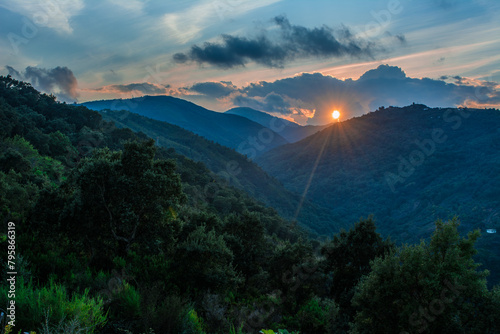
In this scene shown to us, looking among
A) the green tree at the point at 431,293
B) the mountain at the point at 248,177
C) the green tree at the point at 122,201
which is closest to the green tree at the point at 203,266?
the green tree at the point at 122,201

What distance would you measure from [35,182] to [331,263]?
85.6ft

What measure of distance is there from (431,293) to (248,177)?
387ft

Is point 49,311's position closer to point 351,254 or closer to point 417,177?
point 351,254

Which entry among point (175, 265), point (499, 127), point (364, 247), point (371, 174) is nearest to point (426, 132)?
point (499, 127)

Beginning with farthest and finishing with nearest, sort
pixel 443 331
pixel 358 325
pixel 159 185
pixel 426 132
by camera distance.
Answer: pixel 426 132
pixel 159 185
pixel 358 325
pixel 443 331

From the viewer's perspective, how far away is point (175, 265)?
14.1m

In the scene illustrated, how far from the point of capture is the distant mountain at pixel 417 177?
111m

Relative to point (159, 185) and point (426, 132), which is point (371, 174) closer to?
point (426, 132)

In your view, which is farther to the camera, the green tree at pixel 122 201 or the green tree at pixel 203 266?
the green tree at pixel 122 201

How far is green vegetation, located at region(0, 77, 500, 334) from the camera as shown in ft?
28.5

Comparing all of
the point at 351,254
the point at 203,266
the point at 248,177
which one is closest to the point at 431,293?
the point at 203,266

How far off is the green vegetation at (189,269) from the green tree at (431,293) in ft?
0.14

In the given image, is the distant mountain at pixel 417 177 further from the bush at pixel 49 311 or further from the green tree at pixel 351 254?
the bush at pixel 49 311

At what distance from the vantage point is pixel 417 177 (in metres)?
154
